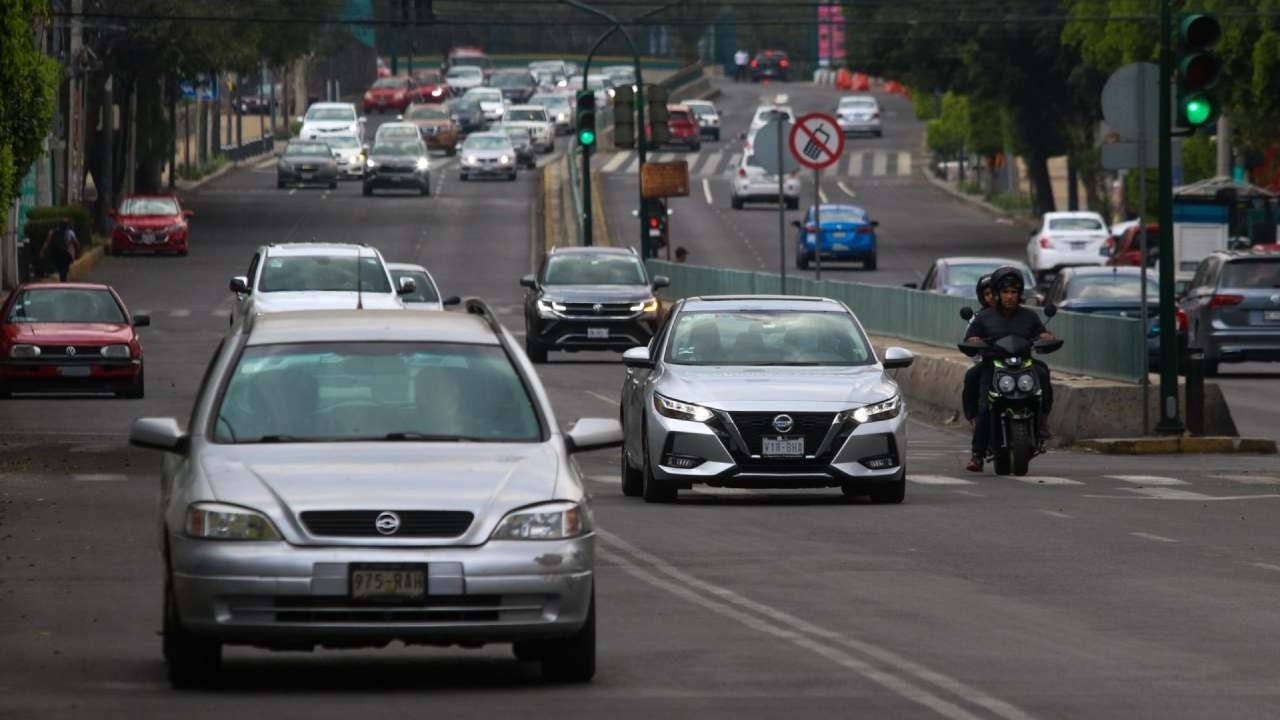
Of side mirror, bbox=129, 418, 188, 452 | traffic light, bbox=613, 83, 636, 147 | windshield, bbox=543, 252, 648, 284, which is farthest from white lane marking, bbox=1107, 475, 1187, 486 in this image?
traffic light, bbox=613, 83, 636, 147

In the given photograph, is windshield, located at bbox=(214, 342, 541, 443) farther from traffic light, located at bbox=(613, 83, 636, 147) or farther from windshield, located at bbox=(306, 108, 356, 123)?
windshield, located at bbox=(306, 108, 356, 123)

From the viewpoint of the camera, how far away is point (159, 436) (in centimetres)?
1091

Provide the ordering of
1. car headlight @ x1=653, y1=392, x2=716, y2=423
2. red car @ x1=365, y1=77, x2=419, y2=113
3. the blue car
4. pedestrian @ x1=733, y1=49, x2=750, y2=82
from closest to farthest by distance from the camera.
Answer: car headlight @ x1=653, y1=392, x2=716, y2=423 < the blue car < red car @ x1=365, y1=77, x2=419, y2=113 < pedestrian @ x1=733, y1=49, x2=750, y2=82

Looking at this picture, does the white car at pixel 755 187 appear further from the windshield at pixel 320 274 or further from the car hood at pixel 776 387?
the car hood at pixel 776 387

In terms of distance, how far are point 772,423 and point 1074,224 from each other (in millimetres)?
44680

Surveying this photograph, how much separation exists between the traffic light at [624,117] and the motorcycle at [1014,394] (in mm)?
27487

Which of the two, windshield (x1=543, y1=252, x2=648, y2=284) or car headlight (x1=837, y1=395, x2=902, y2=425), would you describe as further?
windshield (x1=543, y1=252, x2=648, y2=284)

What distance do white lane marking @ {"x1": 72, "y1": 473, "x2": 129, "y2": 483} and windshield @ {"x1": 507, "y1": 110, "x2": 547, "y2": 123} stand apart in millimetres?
86184

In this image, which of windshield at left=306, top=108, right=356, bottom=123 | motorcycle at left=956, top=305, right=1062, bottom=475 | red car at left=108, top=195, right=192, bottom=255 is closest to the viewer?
motorcycle at left=956, top=305, right=1062, bottom=475

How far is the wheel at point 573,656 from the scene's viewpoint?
10.6m

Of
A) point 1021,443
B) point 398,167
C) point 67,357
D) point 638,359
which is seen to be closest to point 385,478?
point 638,359

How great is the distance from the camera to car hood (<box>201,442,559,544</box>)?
33.5 feet

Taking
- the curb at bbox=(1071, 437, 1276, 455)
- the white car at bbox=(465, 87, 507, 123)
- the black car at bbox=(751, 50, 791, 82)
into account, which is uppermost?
the black car at bbox=(751, 50, 791, 82)

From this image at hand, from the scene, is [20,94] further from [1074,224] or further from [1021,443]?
[1074,224]
